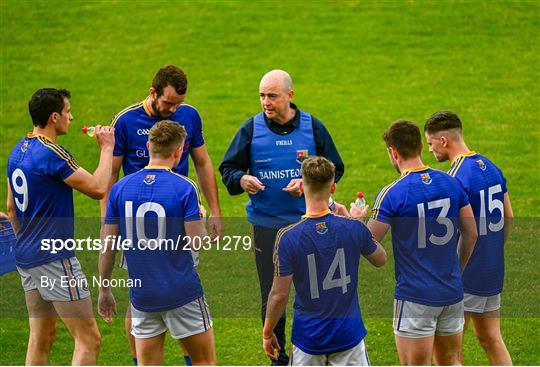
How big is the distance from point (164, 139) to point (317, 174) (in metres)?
1.23

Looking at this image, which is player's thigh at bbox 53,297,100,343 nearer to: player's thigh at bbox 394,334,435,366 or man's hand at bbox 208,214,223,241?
man's hand at bbox 208,214,223,241

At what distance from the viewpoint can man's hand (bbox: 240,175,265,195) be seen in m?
8.71

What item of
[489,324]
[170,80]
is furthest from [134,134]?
[489,324]

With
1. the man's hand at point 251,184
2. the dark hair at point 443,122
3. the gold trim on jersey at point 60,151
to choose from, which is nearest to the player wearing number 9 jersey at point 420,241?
the dark hair at point 443,122

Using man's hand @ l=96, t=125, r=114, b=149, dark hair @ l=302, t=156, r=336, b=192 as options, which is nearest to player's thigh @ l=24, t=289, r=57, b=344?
man's hand @ l=96, t=125, r=114, b=149

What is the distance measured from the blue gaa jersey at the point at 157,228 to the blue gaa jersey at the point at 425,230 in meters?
1.40

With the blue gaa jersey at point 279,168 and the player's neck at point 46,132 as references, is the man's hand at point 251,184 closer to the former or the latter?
the blue gaa jersey at point 279,168

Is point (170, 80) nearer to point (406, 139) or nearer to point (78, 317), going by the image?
point (78, 317)

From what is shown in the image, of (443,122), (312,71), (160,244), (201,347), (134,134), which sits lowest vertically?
(201,347)

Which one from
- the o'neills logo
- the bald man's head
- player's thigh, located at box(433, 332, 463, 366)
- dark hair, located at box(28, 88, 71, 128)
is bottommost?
player's thigh, located at box(433, 332, 463, 366)

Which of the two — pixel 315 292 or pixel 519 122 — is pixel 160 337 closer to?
pixel 315 292

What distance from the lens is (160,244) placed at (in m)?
7.04

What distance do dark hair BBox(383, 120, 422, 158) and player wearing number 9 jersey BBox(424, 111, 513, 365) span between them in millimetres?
686

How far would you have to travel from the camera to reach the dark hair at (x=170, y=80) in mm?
8578
